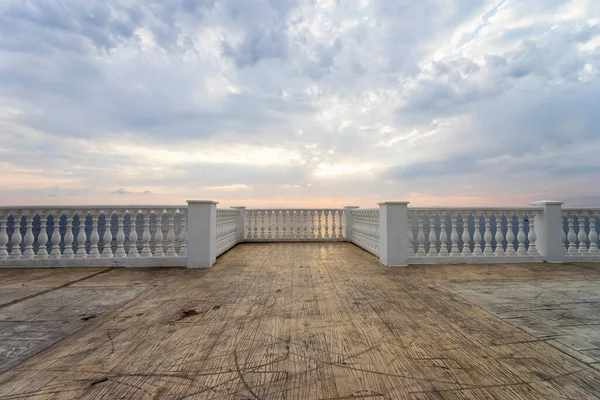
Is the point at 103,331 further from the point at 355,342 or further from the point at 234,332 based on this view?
the point at 355,342

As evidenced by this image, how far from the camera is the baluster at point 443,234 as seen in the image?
473cm

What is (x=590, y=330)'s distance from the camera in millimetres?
1896

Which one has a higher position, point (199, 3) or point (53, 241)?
point (199, 3)

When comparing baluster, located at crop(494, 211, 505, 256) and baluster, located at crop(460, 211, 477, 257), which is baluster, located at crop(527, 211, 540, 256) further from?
baluster, located at crop(460, 211, 477, 257)

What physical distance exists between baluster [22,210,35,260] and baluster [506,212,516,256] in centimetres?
852

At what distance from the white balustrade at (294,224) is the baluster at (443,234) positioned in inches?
152

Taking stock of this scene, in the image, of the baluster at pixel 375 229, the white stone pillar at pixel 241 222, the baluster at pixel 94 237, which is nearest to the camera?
the baluster at pixel 94 237

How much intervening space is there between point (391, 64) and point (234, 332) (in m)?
7.03

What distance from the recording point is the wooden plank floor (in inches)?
48.3

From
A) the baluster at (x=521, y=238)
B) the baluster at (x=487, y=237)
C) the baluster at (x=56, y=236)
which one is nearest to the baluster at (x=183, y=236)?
the baluster at (x=56, y=236)

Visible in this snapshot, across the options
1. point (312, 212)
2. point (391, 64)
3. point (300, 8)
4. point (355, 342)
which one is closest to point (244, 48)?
point (300, 8)

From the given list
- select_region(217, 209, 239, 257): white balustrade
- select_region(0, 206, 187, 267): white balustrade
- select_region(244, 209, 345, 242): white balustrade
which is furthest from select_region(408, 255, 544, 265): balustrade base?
select_region(0, 206, 187, 267): white balustrade

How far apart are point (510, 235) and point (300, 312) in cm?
472

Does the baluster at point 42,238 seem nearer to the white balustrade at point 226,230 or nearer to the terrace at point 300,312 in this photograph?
the terrace at point 300,312
